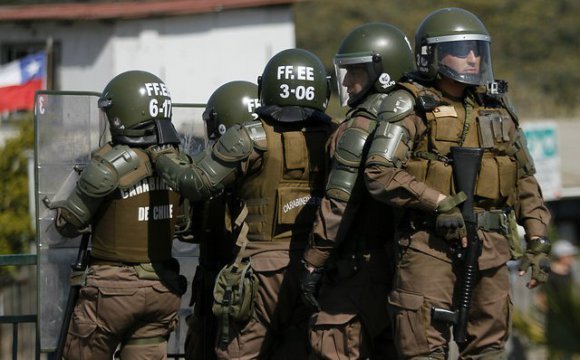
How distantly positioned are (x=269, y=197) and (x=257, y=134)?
35 centimetres

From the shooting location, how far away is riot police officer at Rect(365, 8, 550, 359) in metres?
5.77

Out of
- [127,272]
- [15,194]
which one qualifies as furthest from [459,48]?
[15,194]

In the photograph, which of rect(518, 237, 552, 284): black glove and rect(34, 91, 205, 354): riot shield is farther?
rect(34, 91, 205, 354): riot shield

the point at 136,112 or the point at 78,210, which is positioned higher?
the point at 136,112

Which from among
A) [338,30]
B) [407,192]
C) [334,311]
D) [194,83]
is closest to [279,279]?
[334,311]

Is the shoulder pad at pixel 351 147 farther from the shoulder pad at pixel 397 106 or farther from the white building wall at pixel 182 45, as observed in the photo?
the white building wall at pixel 182 45

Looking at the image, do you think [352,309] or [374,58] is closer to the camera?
[352,309]

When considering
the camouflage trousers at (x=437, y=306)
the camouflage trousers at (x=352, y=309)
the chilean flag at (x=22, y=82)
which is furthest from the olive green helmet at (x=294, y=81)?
the chilean flag at (x=22, y=82)

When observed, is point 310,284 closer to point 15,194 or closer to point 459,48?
point 459,48

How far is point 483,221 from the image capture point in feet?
19.3

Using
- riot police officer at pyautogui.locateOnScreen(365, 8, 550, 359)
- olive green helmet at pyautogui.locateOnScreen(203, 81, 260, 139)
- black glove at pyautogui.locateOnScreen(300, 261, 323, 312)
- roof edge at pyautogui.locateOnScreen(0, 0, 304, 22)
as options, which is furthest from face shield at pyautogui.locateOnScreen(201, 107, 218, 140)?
roof edge at pyautogui.locateOnScreen(0, 0, 304, 22)

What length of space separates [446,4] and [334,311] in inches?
1739

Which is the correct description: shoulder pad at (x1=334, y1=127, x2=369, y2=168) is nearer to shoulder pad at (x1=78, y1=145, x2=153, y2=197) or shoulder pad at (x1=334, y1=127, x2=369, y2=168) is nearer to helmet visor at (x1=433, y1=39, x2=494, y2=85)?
helmet visor at (x1=433, y1=39, x2=494, y2=85)

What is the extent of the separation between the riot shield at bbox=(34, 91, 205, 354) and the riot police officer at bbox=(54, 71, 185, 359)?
13.7 inches
